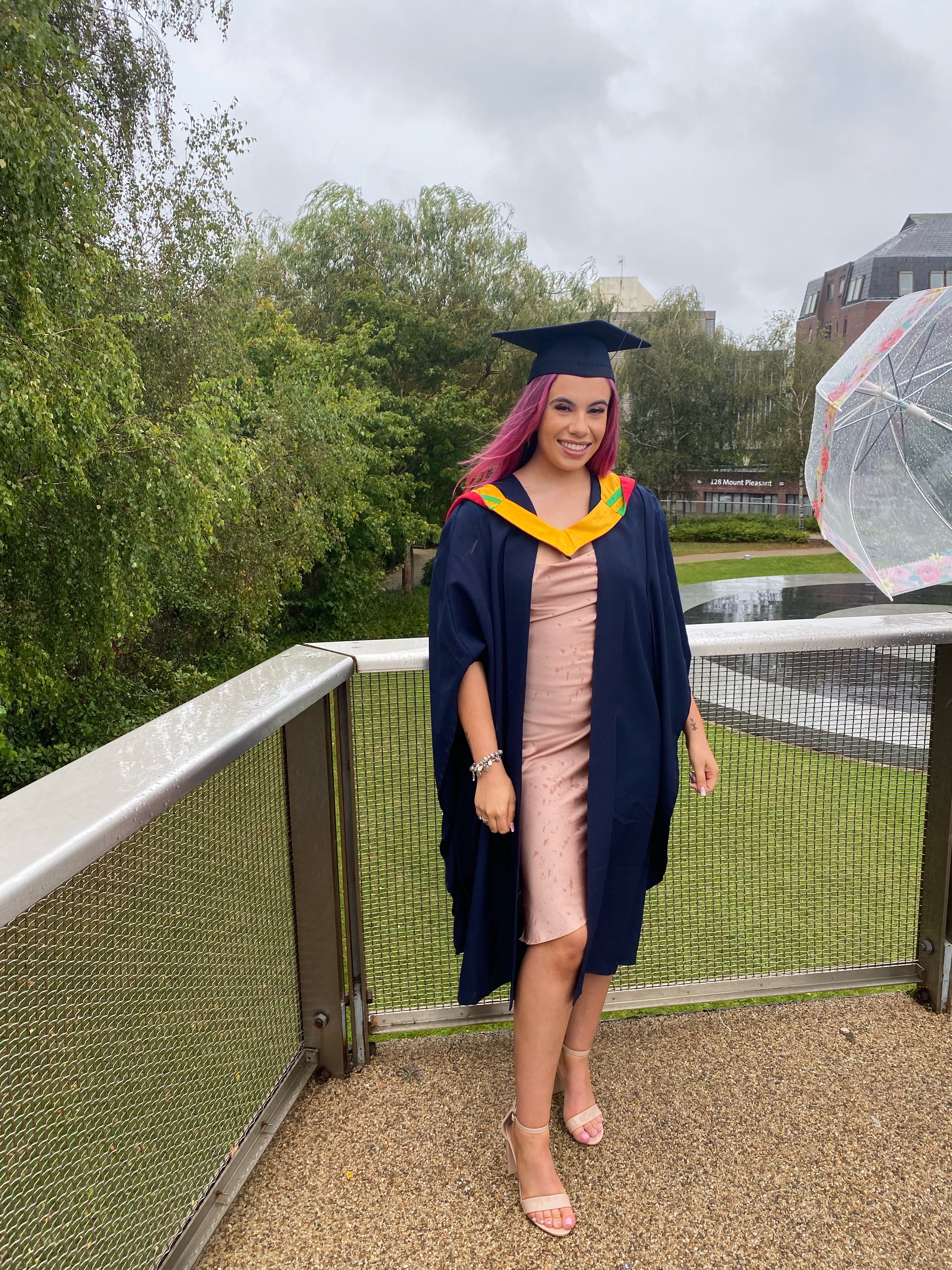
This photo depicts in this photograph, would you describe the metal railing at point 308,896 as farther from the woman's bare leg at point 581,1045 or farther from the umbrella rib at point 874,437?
the umbrella rib at point 874,437

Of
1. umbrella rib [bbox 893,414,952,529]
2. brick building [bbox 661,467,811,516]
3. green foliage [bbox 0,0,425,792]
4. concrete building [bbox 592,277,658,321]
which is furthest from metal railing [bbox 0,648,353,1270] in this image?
concrete building [bbox 592,277,658,321]

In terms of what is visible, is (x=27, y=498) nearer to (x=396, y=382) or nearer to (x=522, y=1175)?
(x=522, y=1175)

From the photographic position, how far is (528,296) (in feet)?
77.6

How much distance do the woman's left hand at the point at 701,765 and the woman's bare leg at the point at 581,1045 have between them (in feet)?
1.62

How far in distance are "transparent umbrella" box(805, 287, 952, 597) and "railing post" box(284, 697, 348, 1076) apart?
11.2 feet

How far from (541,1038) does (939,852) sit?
1325mm

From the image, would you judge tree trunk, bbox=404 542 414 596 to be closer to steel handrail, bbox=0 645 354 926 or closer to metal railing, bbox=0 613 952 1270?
metal railing, bbox=0 613 952 1270

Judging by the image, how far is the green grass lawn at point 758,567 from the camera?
22.8m

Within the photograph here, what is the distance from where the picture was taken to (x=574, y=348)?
74.0 inches

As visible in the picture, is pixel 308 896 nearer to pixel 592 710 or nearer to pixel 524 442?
pixel 592 710

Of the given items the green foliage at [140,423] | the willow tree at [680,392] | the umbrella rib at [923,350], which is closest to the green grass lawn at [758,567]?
the green foliage at [140,423]

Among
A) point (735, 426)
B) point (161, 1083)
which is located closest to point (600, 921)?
point (161, 1083)

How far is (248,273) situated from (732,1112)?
20215mm

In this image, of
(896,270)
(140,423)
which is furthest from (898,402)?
(896,270)
